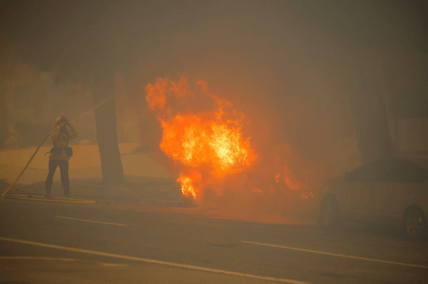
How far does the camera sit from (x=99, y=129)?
70.4 feet

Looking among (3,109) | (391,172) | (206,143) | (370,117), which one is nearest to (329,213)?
(391,172)

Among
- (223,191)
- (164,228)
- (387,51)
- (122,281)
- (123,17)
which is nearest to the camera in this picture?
(122,281)

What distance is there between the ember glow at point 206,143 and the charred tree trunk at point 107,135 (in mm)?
4380

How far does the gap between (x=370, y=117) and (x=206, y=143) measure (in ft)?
18.2

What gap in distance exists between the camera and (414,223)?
11.2 m

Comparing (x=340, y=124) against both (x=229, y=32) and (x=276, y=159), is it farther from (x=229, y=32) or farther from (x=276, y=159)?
(x=276, y=159)

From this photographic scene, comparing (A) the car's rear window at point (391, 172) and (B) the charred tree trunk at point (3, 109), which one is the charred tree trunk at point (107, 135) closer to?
(A) the car's rear window at point (391, 172)

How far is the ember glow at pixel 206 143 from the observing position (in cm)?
1667

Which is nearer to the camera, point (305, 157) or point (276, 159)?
point (276, 159)

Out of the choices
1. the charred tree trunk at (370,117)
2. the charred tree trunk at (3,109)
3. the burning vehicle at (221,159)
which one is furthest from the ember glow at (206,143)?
the charred tree trunk at (3,109)

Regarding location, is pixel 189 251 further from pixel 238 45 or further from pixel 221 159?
pixel 238 45

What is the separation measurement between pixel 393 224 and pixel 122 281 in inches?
257

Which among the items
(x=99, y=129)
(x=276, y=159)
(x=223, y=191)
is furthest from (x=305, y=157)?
(x=99, y=129)

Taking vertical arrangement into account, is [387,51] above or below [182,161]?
above
